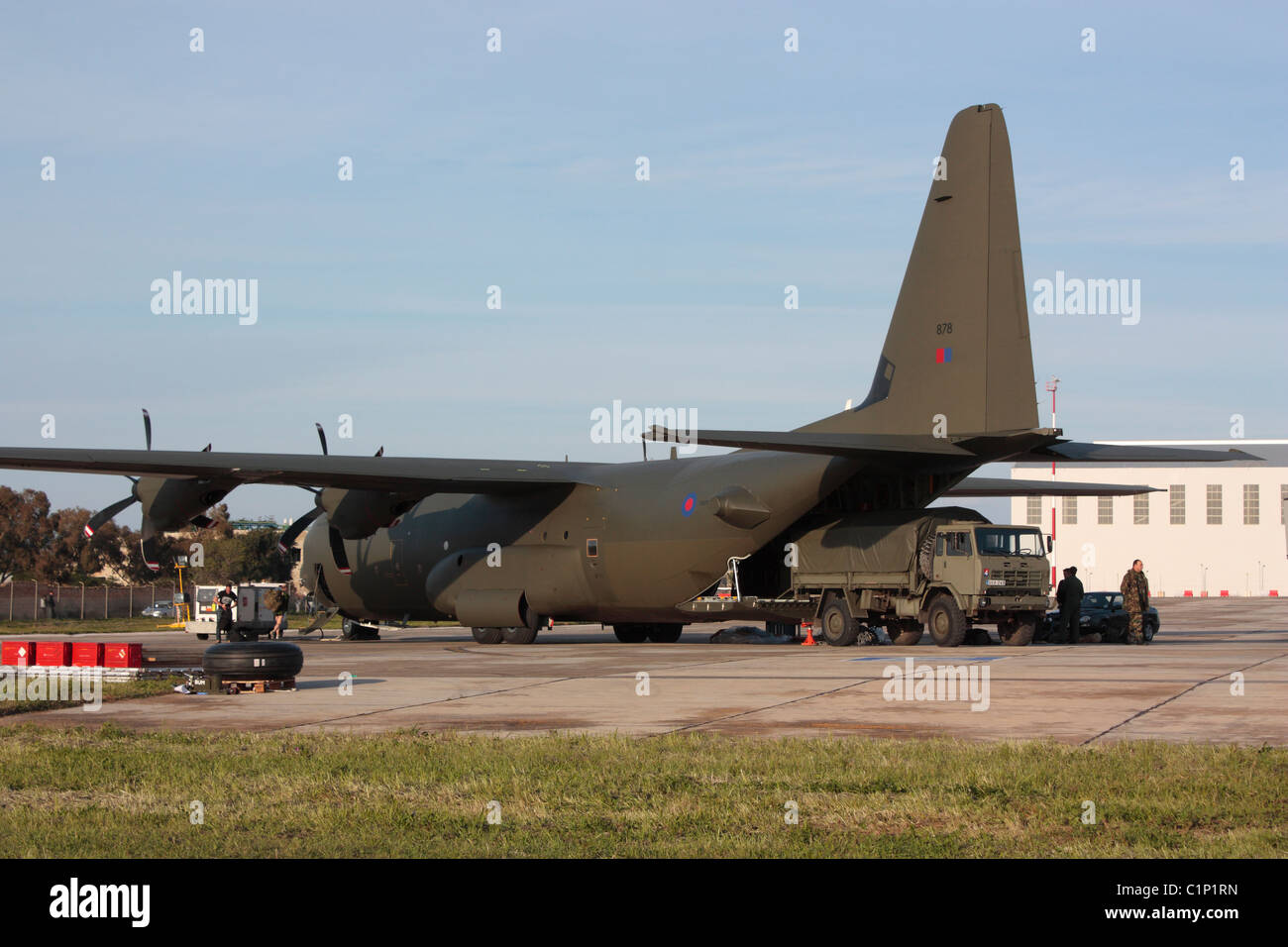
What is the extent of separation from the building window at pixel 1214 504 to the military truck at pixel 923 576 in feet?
165

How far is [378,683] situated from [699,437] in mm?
7237

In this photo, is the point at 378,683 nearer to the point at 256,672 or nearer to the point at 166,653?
the point at 256,672

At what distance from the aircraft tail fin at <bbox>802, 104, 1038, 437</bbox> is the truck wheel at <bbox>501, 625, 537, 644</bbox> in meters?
9.93

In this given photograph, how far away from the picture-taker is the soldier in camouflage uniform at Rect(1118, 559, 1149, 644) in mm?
27188

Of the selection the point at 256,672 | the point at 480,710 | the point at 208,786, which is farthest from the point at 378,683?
the point at 208,786

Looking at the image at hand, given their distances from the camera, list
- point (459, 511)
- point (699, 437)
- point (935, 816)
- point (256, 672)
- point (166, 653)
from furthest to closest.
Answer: point (459, 511) → point (166, 653) → point (699, 437) → point (256, 672) → point (935, 816)

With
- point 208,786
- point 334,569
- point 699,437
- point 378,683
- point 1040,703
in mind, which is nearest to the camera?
point 208,786

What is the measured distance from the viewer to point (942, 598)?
25.4 m

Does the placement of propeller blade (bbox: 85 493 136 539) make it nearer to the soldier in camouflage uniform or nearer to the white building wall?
the soldier in camouflage uniform

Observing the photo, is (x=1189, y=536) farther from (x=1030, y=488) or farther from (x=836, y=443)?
(x=836, y=443)

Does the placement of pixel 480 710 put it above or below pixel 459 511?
below

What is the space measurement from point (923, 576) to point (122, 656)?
1448cm

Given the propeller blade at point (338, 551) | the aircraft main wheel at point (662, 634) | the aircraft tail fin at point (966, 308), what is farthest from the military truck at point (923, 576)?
the propeller blade at point (338, 551)

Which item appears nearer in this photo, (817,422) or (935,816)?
(935,816)
